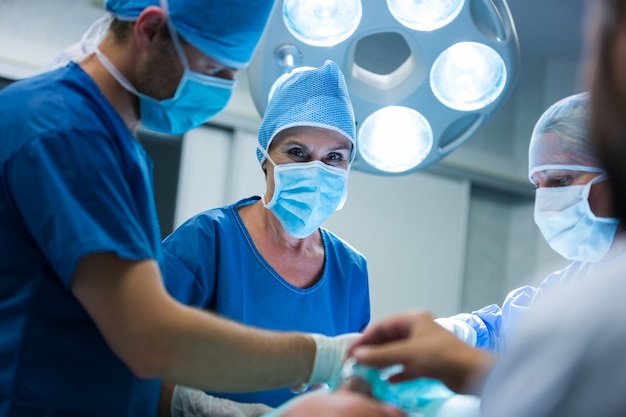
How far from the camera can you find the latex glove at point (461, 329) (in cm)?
170

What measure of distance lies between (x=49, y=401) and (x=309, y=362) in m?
0.39

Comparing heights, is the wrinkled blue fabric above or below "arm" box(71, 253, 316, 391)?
below

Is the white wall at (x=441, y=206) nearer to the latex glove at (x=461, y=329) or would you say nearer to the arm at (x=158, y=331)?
the latex glove at (x=461, y=329)

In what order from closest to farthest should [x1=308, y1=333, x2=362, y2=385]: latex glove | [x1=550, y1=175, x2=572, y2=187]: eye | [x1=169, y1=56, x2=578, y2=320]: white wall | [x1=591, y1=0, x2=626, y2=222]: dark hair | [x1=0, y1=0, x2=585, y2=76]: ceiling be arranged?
1. [x1=591, y1=0, x2=626, y2=222]: dark hair
2. [x1=308, y1=333, x2=362, y2=385]: latex glove
3. [x1=550, y1=175, x2=572, y2=187]: eye
4. [x1=0, y1=0, x2=585, y2=76]: ceiling
5. [x1=169, y1=56, x2=578, y2=320]: white wall

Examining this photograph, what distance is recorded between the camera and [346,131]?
186 centimetres

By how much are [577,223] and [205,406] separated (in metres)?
1.07

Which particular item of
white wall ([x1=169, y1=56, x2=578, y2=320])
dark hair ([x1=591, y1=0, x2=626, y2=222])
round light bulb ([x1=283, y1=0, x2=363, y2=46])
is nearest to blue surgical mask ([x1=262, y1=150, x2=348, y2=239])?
round light bulb ([x1=283, y1=0, x2=363, y2=46])

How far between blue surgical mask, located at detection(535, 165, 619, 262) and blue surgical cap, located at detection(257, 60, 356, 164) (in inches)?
21.8

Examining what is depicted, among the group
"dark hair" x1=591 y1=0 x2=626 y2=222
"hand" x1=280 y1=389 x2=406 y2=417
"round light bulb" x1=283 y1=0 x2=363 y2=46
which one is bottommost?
"hand" x1=280 y1=389 x2=406 y2=417

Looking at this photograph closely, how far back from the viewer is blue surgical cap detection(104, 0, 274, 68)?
4.05 ft

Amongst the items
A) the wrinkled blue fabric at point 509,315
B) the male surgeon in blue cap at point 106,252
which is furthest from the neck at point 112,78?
the wrinkled blue fabric at point 509,315

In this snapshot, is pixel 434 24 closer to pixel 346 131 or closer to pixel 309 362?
pixel 346 131

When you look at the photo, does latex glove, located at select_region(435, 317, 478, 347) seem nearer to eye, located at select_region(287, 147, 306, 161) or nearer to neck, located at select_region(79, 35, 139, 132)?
eye, located at select_region(287, 147, 306, 161)

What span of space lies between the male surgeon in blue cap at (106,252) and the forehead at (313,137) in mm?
599
